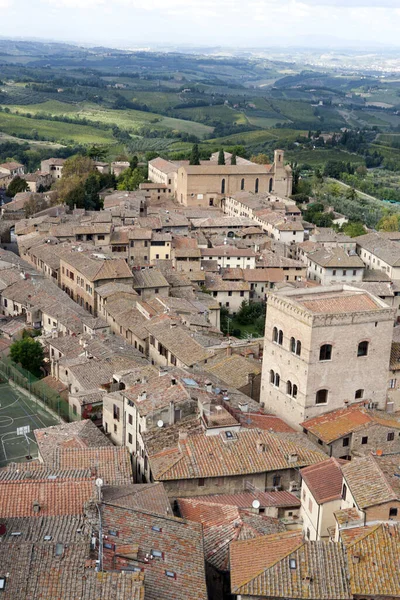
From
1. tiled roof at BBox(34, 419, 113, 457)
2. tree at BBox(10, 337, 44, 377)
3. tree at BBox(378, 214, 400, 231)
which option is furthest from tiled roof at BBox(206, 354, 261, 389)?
tree at BBox(378, 214, 400, 231)

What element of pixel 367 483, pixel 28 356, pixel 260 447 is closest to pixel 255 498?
pixel 260 447

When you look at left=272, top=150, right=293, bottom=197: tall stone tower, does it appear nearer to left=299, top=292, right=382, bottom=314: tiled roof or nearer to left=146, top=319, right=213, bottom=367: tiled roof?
left=146, top=319, right=213, bottom=367: tiled roof

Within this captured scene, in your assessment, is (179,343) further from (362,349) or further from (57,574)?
(57,574)

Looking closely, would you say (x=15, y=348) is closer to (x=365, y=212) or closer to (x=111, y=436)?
(x=111, y=436)

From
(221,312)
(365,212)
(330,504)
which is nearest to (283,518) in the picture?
(330,504)

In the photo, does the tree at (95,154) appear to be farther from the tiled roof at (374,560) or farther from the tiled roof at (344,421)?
the tiled roof at (374,560)

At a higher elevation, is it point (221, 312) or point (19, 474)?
point (19, 474)
